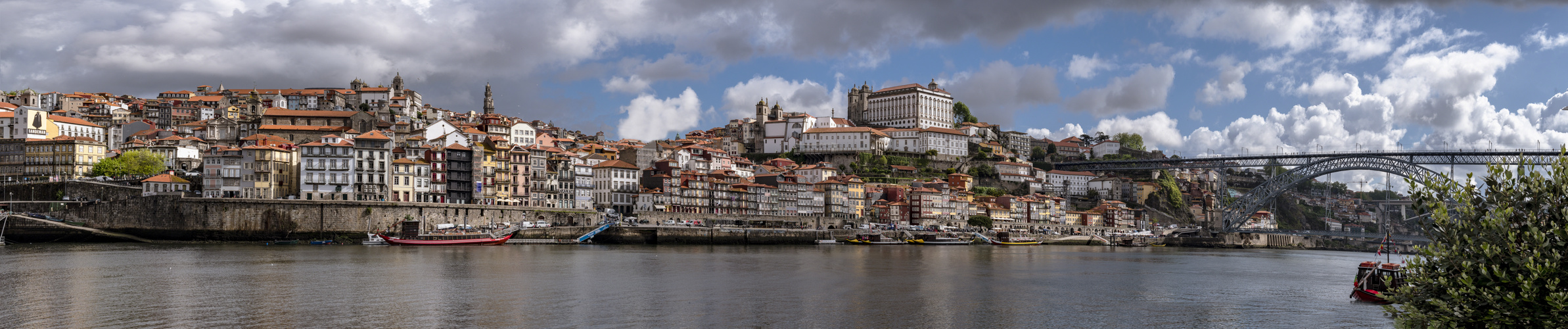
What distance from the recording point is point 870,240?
206ft

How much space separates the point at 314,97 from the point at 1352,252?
271 ft

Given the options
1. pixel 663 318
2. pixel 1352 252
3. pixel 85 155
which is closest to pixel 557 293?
pixel 663 318

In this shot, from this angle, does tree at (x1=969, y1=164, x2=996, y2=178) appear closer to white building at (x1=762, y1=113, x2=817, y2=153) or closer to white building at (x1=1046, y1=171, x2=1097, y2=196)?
white building at (x1=1046, y1=171, x2=1097, y2=196)

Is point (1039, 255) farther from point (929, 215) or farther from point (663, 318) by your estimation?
point (663, 318)

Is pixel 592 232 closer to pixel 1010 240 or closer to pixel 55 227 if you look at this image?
pixel 55 227

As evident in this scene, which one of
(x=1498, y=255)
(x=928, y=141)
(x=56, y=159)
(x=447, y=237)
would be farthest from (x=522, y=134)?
(x=1498, y=255)

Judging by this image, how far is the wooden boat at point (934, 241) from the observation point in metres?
64.6

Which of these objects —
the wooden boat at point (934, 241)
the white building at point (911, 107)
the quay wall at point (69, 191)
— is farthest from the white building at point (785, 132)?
the quay wall at point (69, 191)

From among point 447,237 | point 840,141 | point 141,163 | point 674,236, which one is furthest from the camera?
Answer: point 840,141

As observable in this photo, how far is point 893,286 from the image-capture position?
1124 inches

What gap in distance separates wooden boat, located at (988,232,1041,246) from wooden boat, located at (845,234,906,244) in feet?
26.9

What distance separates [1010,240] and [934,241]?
8001 millimetres

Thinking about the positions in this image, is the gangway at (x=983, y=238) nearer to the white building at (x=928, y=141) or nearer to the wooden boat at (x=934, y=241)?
the wooden boat at (x=934, y=241)

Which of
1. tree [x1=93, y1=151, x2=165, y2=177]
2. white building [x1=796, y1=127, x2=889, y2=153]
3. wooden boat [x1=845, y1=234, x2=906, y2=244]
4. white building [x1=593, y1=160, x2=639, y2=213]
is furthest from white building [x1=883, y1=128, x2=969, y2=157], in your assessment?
tree [x1=93, y1=151, x2=165, y2=177]
